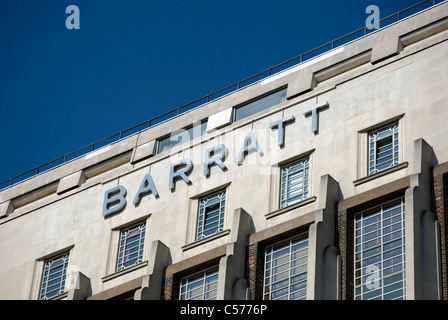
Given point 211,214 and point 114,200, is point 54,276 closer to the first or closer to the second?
point 114,200

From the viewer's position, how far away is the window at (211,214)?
6838 centimetres

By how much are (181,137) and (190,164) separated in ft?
7.77

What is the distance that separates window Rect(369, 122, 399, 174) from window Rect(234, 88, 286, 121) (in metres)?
6.33

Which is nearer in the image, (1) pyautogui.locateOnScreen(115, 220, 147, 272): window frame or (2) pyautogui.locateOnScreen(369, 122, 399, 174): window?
(2) pyautogui.locateOnScreen(369, 122, 399, 174): window

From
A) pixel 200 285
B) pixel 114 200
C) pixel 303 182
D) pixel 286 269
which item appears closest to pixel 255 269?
pixel 286 269

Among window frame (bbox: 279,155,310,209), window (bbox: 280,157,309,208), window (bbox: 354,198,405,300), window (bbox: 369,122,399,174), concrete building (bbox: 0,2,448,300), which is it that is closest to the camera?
window (bbox: 354,198,405,300)

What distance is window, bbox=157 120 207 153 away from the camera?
72.5 meters

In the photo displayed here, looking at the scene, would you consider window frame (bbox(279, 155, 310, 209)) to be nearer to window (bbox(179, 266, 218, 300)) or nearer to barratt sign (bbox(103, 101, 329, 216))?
barratt sign (bbox(103, 101, 329, 216))

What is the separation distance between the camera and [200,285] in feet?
218

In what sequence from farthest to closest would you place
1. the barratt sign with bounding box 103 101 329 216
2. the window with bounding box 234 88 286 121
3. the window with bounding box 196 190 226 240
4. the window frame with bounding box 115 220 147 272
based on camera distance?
1. the window with bounding box 234 88 286 121
2. the window frame with bounding box 115 220 147 272
3. the barratt sign with bounding box 103 101 329 216
4. the window with bounding box 196 190 226 240

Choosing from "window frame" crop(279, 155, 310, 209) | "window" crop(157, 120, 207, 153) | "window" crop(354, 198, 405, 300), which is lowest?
"window" crop(354, 198, 405, 300)

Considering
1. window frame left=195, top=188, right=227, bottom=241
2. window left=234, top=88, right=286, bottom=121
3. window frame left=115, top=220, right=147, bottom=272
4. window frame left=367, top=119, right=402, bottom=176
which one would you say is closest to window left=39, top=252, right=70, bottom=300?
window frame left=115, top=220, right=147, bottom=272
